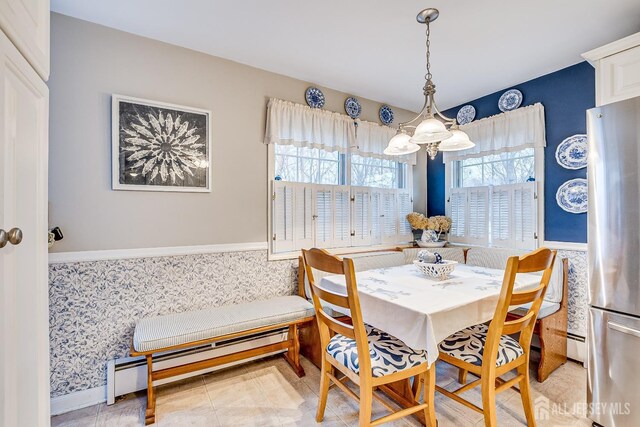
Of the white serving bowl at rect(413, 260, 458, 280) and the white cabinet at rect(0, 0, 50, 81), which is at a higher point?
the white cabinet at rect(0, 0, 50, 81)

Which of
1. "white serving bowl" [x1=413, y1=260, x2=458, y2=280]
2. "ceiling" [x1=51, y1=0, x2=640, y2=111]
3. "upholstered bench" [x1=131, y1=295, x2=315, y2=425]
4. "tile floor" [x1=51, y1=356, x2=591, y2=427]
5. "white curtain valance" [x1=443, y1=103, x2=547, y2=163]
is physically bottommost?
"tile floor" [x1=51, y1=356, x2=591, y2=427]

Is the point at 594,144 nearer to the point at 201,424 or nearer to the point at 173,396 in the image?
the point at 201,424

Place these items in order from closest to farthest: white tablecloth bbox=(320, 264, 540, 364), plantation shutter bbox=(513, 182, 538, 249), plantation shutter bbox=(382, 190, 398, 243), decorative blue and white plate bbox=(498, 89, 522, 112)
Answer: white tablecloth bbox=(320, 264, 540, 364)
plantation shutter bbox=(513, 182, 538, 249)
decorative blue and white plate bbox=(498, 89, 522, 112)
plantation shutter bbox=(382, 190, 398, 243)

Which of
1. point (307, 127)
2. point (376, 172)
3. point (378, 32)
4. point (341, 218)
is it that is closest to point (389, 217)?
point (376, 172)

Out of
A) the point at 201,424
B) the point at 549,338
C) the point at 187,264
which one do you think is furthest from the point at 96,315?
the point at 549,338

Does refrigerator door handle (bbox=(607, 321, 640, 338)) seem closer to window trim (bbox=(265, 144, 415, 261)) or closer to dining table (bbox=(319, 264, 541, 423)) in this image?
dining table (bbox=(319, 264, 541, 423))

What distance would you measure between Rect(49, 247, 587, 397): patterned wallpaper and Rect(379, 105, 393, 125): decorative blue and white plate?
6.96 ft

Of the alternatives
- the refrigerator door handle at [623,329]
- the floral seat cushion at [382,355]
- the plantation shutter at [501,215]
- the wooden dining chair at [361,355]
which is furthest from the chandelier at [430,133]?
the plantation shutter at [501,215]

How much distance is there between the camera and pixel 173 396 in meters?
2.02

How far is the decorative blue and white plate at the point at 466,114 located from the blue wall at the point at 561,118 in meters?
0.47

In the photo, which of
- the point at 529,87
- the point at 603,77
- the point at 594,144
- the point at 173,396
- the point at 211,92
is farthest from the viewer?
the point at 529,87

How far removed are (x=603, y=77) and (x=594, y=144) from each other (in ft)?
1.69

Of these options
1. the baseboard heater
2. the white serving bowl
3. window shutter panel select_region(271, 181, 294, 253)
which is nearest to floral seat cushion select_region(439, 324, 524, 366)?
the white serving bowl

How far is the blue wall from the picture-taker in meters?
2.47
